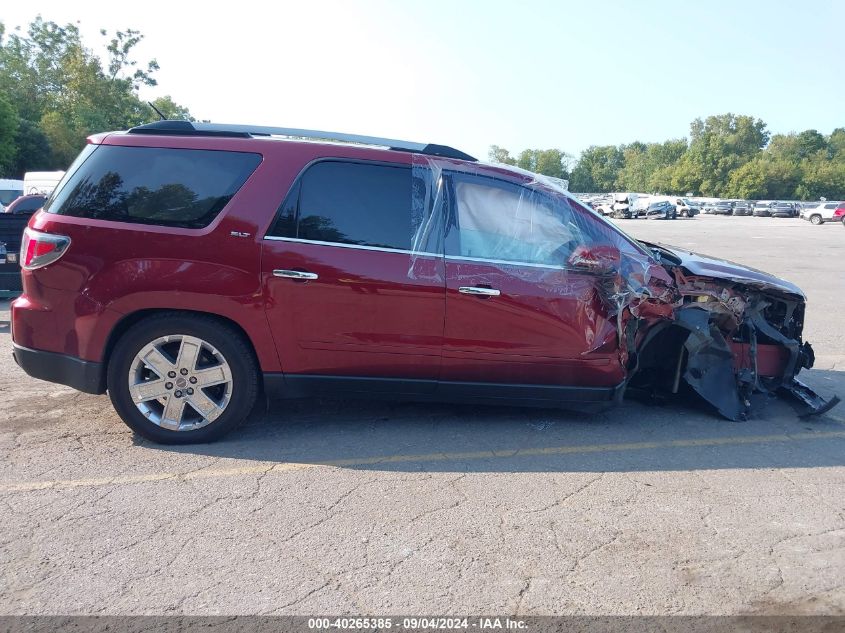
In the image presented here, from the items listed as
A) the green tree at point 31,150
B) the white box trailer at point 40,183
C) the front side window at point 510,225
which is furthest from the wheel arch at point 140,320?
A: the green tree at point 31,150

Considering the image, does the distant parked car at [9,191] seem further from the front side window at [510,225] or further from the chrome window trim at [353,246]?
the front side window at [510,225]

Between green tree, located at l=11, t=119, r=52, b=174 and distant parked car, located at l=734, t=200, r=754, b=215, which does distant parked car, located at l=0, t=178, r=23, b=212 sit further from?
distant parked car, located at l=734, t=200, r=754, b=215

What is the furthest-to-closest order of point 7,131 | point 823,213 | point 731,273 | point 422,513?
point 823,213 < point 7,131 < point 731,273 < point 422,513

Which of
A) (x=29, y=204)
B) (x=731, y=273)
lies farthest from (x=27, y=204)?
(x=731, y=273)

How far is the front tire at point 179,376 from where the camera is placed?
443 centimetres

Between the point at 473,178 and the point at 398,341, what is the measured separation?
121 cm

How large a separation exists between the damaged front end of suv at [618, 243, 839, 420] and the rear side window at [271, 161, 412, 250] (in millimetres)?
1691

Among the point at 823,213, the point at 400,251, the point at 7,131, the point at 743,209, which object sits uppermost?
the point at 7,131

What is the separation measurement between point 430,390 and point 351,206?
133cm

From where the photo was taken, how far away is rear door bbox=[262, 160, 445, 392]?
176 inches

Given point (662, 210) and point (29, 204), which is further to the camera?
point (662, 210)

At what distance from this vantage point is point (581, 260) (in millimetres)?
4773

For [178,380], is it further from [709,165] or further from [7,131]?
[709,165]

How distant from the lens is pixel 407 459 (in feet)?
14.5
